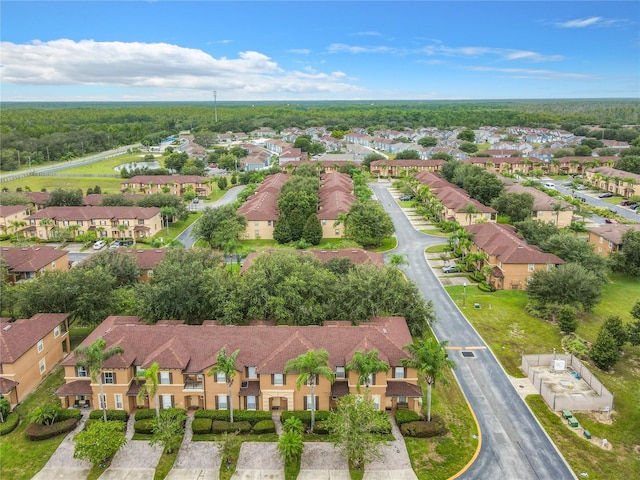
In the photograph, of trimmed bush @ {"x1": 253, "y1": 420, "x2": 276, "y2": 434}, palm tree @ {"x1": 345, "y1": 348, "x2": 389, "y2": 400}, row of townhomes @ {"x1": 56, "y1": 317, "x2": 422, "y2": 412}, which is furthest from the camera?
row of townhomes @ {"x1": 56, "y1": 317, "x2": 422, "y2": 412}

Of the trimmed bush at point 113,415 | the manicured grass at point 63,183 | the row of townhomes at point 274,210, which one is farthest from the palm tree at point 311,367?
the manicured grass at point 63,183

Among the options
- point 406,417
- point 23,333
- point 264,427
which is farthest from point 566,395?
point 23,333

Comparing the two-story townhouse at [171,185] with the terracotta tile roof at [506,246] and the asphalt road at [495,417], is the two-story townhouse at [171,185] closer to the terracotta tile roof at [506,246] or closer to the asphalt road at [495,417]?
the terracotta tile roof at [506,246]

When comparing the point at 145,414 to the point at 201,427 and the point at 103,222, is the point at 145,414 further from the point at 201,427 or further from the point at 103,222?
the point at 103,222

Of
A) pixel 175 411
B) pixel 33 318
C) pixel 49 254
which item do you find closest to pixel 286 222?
pixel 49 254

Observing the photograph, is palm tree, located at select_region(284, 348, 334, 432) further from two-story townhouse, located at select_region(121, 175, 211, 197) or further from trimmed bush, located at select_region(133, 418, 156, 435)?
two-story townhouse, located at select_region(121, 175, 211, 197)

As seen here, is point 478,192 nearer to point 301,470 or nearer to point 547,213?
point 547,213

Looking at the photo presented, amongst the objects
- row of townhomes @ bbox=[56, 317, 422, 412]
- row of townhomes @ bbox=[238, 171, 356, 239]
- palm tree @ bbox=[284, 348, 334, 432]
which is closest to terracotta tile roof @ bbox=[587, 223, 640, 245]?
row of townhomes @ bbox=[238, 171, 356, 239]

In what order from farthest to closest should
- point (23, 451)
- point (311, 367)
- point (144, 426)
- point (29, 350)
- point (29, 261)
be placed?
point (29, 261) < point (29, 350) < point (144, 426) < point (311, 367) < point (23, 451)
